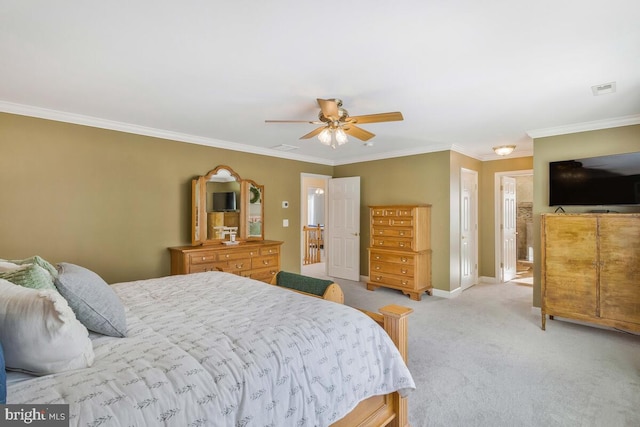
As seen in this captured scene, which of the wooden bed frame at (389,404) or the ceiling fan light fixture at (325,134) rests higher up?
the ceiling fan light fixture at (325,134)

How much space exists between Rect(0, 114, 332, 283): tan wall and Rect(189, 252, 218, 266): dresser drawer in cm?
52

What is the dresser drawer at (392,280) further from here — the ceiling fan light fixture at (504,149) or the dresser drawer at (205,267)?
the dresser drawer at (205,267)

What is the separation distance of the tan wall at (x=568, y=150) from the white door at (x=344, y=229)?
2.88 m

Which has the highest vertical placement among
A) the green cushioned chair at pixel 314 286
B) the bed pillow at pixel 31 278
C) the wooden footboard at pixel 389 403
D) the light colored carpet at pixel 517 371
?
the bed pillow at pixel 31 278

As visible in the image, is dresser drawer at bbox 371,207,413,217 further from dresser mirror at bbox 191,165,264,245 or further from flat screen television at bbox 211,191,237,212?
flat screen television at bbox 211,191,237,212

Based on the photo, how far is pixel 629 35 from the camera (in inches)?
75.0

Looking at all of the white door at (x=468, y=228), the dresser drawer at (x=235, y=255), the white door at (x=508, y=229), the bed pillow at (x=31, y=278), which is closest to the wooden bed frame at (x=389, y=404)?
the bed pillow at (x=31, y=278)

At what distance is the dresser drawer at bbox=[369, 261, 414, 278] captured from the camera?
4895 mm

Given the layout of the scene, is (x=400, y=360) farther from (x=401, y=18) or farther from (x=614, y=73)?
(x=614, y=73)

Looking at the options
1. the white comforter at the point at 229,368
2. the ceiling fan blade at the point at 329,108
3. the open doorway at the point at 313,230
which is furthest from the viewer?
the open doorway at the point at 313,230

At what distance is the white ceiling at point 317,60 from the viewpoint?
1.71 metres

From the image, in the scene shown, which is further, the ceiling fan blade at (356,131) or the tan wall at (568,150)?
the tan wall at (568,150)

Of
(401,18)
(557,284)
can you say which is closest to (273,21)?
(401,18)

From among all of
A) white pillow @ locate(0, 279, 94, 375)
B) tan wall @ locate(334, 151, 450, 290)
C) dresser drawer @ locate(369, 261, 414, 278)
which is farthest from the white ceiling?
dresser drawer @ locate(369, 261, 414, 278)
